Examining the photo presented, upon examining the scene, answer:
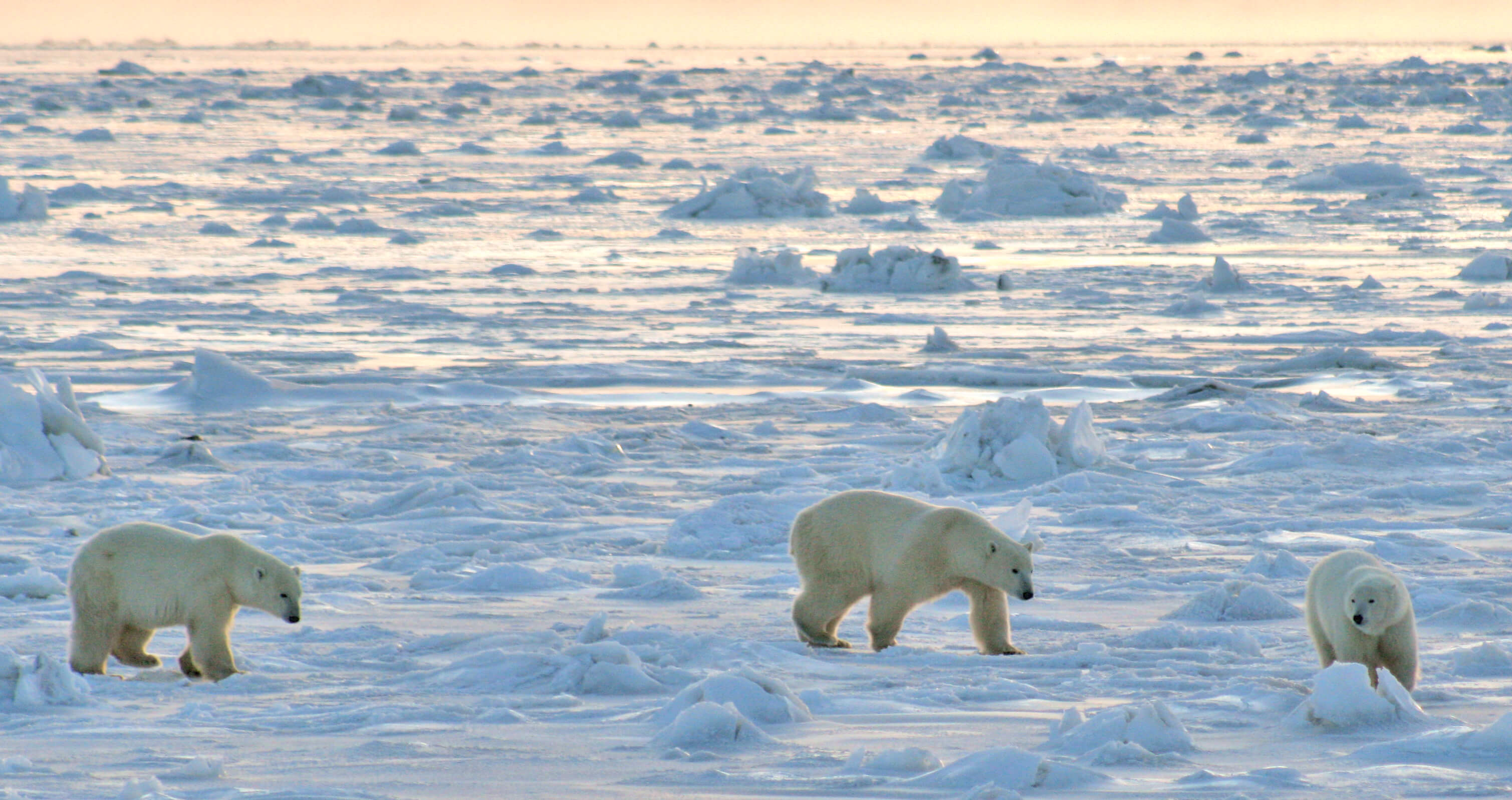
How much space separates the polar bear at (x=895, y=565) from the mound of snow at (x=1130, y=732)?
829mm

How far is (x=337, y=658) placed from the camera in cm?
414

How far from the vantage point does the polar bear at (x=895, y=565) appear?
4.25 meters

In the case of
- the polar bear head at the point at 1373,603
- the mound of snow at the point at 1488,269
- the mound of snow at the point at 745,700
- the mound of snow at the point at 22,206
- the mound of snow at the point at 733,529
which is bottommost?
the mound of snow at the point at 22,206

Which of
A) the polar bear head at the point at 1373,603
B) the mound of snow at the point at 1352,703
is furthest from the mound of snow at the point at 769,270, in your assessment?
the mound of snow at the point at 1352,703

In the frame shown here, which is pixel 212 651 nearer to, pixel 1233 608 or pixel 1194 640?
pixel 1194 640

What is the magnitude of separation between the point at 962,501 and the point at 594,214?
12.0 m

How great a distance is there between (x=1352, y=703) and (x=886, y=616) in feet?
3.97

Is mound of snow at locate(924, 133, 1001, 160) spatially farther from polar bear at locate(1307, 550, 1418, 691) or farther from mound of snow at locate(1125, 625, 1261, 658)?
polar bear at locate(1307, 550, 1418, 691)

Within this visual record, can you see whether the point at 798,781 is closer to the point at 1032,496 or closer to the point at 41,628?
the point at 41,628

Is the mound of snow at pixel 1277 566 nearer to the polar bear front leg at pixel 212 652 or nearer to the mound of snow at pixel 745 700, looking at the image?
the mound of snow at pixel 745 700

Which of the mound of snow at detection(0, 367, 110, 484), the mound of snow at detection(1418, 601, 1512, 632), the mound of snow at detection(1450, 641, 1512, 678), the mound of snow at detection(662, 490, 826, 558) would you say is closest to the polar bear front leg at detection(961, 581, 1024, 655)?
the mound of snow at detection(1450, 641, 1512, 678)

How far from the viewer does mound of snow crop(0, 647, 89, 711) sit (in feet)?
12.0

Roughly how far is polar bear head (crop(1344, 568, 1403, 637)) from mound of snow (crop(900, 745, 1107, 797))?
83 centimetres

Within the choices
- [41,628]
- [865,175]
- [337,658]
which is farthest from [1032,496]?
[865,175]
